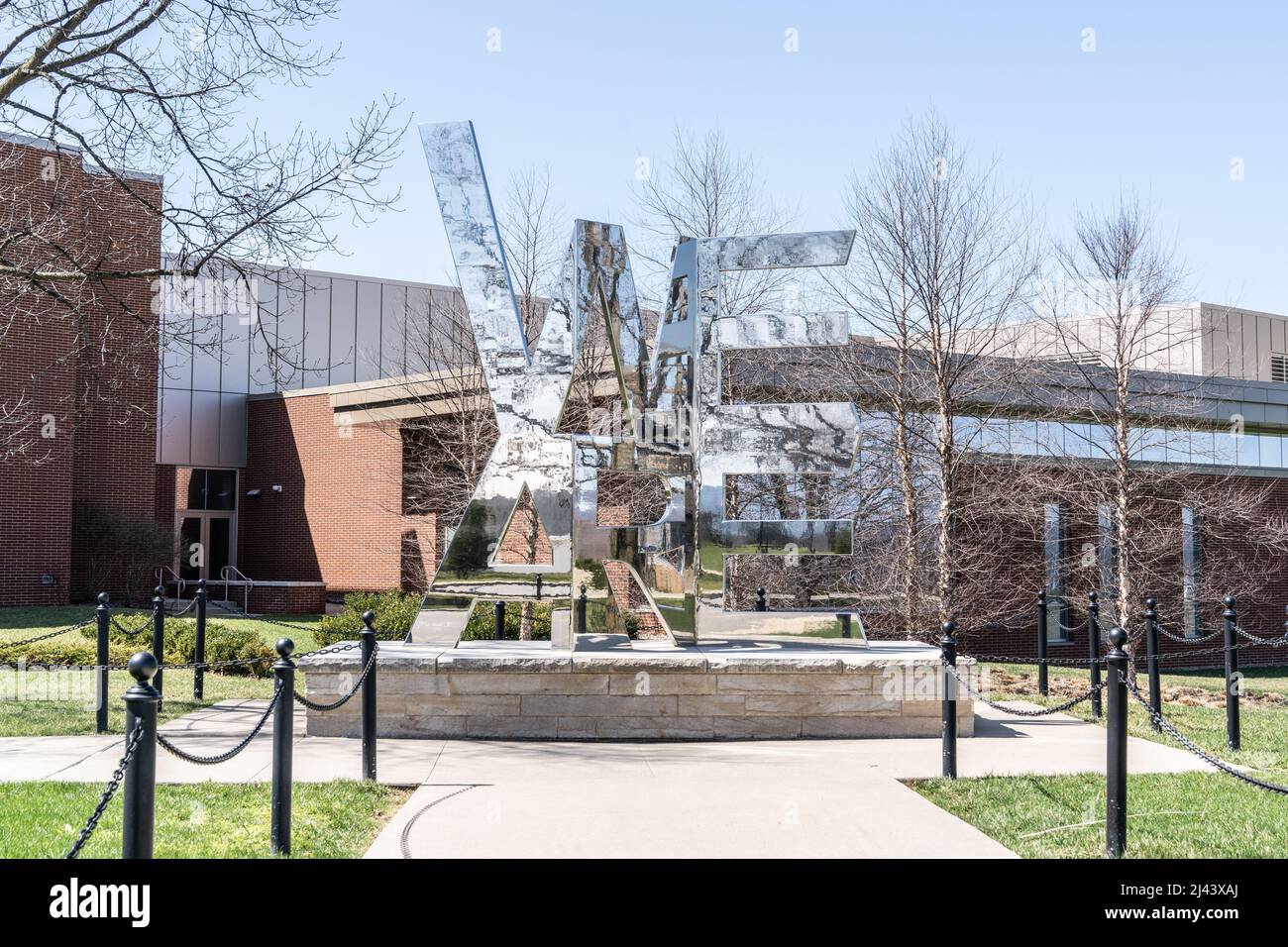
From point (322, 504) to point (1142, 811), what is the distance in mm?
25496

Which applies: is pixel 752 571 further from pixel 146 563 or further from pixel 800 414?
pixel 146 563

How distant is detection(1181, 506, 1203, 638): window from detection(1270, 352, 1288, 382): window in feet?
53.0

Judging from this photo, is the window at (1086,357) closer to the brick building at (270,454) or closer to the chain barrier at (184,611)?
the brick building at (270,454)

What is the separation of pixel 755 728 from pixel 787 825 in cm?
316

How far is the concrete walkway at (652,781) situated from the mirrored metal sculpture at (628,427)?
5.29 feet

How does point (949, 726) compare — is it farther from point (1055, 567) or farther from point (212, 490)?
point (212, 490)

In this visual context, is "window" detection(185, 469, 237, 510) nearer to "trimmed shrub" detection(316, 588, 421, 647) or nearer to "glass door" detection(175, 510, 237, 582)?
"glass door" detection(175, 510, 237, 582)

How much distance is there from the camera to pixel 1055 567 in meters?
21.6

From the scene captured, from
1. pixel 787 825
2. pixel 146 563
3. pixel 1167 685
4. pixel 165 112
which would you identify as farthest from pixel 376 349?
pixel 787 825

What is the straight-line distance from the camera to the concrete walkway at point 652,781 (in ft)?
19.9

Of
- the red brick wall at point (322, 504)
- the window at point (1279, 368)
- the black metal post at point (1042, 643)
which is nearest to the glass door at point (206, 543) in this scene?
the red brick wall at point (322, 504)

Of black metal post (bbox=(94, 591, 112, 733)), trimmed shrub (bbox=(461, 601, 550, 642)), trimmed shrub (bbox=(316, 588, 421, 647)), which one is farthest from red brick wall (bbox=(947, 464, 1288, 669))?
black metal post (bbox=(94, 591, 112, 733))

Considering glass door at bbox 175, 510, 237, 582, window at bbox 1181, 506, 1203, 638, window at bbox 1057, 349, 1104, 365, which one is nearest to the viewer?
window at bbox 1057, 349, 1104, 365

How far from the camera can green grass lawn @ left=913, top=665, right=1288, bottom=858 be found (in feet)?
19.8
